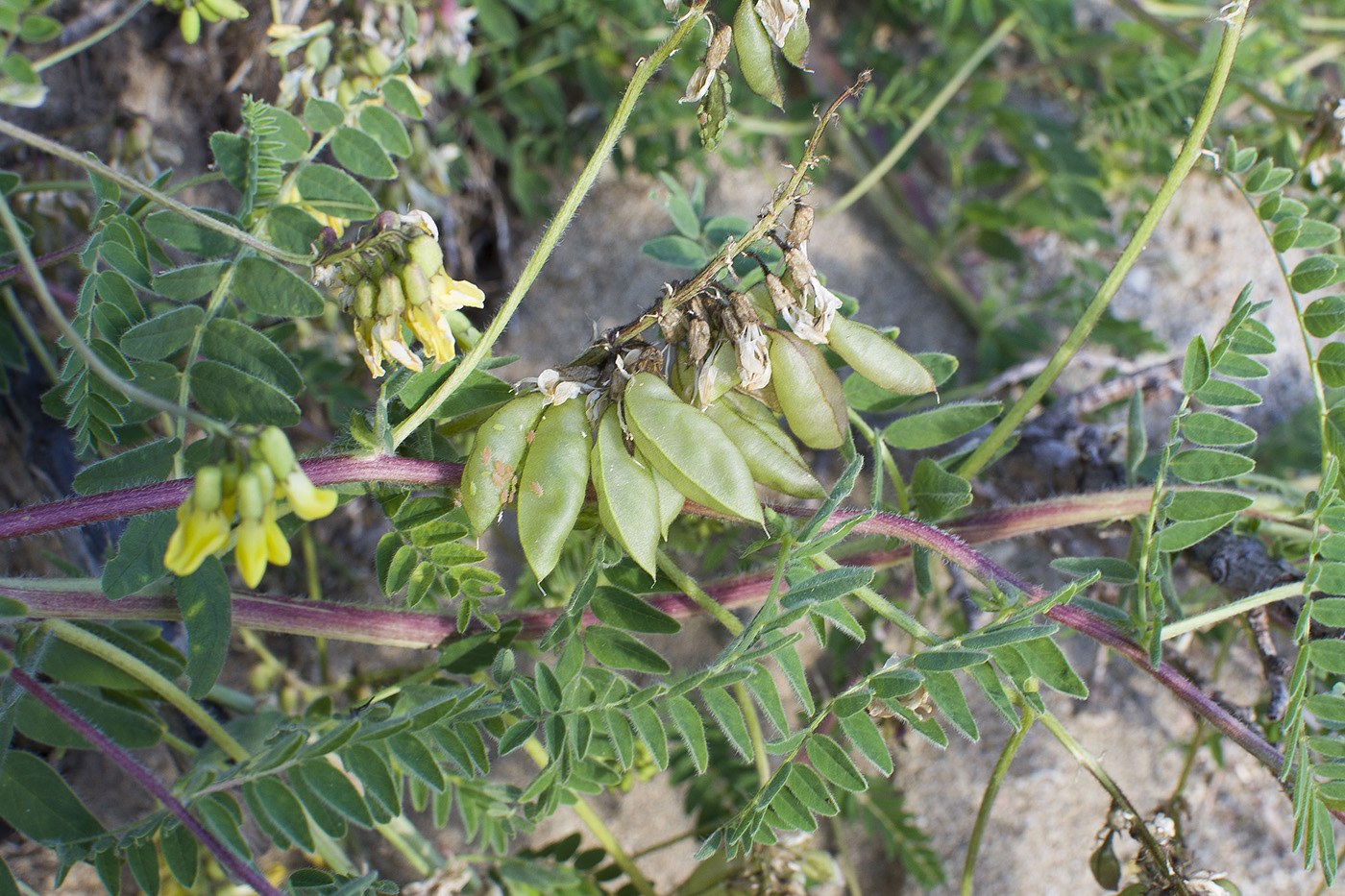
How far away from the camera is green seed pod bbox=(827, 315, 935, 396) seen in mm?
1405

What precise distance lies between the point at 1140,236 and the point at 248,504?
1359 millimetres

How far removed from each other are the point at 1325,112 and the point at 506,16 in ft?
6.79

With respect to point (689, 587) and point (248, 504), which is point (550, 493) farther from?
point (248, 504)

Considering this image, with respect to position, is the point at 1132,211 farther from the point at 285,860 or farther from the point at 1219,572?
the point at 285,860

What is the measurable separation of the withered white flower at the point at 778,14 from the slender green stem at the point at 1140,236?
24.3 inches

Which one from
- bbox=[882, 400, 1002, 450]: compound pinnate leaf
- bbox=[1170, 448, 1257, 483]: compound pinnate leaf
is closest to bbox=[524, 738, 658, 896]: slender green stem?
bbox=[882, 400, 1002, 450]: compound pinnate leaf

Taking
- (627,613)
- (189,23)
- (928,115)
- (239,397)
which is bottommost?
(627,613)

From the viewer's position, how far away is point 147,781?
55.7 inches

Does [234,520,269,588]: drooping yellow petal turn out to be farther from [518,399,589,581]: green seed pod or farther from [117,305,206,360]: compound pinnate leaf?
[117,305,206,360]: compound pinnate leaf

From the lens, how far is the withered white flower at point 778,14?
1.27 meters

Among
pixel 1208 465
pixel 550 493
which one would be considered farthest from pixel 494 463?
pixel 1208 465

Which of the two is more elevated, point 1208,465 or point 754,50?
point 754,50

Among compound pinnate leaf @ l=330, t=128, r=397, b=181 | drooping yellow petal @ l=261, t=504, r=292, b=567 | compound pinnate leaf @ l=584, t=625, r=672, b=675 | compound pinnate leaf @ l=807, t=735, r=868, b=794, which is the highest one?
compound pinnate leaf @ l=330, t=128, r=397, b=181

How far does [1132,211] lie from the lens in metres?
3.00
